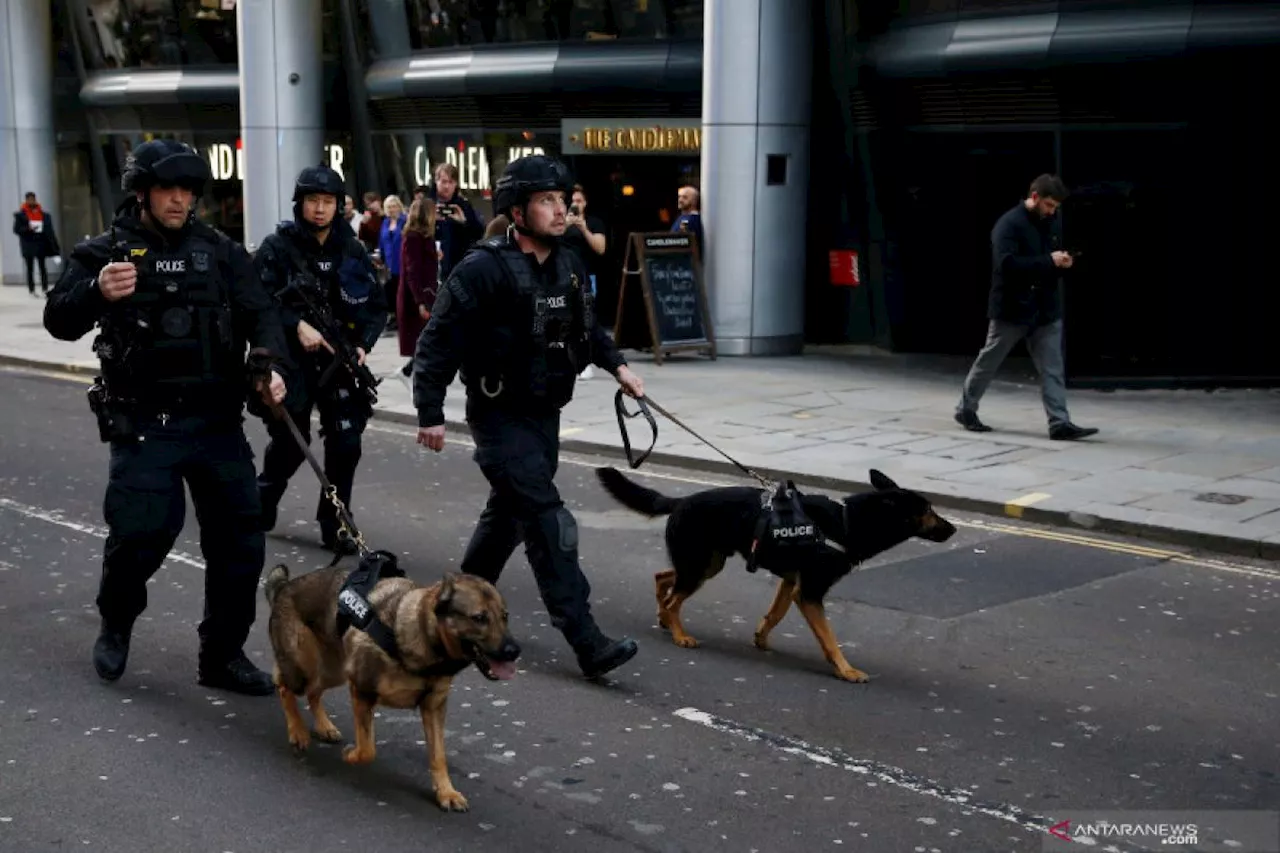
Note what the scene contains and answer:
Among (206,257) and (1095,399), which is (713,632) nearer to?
(206,257)

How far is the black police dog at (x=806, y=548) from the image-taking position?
21.3 feet

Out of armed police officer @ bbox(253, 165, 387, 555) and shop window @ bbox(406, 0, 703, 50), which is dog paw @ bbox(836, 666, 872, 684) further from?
shop window @ bbox(406, 0, 703, 50)

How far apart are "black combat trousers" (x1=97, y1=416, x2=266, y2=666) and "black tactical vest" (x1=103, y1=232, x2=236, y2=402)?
0.52ft

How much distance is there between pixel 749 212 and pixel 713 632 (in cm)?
1064

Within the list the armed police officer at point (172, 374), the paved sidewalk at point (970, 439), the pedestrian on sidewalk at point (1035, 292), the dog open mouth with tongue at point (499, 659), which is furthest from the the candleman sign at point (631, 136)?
the dog open mouth with tongue at point (499, 659)

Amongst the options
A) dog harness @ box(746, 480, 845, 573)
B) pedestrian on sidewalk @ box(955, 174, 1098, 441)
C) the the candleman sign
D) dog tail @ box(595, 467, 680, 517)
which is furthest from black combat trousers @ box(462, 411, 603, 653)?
the the candleman sign

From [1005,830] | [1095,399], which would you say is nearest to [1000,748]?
[1005,830]

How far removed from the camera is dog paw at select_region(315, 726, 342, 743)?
5.66 metres

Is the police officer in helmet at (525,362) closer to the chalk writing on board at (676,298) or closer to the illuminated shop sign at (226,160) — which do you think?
the chalk writing on board at (676,298)

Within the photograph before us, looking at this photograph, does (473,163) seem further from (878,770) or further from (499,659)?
(499,659)

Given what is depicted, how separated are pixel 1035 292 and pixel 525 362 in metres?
6.80

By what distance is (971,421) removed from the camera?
13.0 meters

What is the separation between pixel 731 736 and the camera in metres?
5.83

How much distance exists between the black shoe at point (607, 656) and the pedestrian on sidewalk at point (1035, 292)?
668 cm
